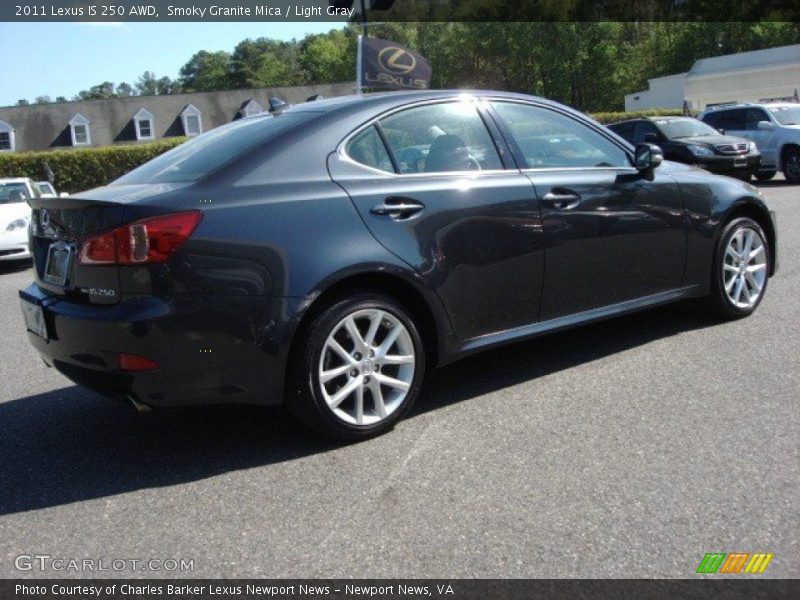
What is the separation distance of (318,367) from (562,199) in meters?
1.73

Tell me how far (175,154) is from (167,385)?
1.50 meters

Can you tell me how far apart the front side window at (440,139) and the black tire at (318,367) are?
723mm

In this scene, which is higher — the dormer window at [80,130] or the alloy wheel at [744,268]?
the dormer window at [80,130]

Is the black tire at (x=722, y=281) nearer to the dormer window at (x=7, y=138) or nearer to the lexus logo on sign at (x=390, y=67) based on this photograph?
the lexus logo on sign at (x=390, y=67)

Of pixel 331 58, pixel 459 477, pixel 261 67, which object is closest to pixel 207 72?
pixel 261 67

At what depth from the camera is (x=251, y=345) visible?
3.40 metres

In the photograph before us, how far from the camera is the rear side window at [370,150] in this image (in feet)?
12.7

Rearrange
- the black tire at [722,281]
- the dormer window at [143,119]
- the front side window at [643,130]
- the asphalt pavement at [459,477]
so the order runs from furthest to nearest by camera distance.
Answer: the dormer window at [143,119], the front side window at [643,130], the black tire at [722,281], the asphalt pavement at [459,477]

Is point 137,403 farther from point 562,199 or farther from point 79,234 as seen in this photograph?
point 562,199

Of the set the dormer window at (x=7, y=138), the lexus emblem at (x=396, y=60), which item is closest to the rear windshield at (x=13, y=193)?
the lexus emblem at (x=396, y=60)

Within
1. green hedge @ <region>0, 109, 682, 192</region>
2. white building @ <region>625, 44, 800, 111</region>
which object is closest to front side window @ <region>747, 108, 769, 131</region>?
green hedge @ <region>0, 109, 682, 192</region>

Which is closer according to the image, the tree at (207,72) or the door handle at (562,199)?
the door handle at (562,199)

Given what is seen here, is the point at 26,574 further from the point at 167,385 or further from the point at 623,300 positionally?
the point at 623,300

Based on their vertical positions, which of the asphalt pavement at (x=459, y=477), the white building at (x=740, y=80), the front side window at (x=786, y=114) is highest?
the white building at (x=740, y=80)
